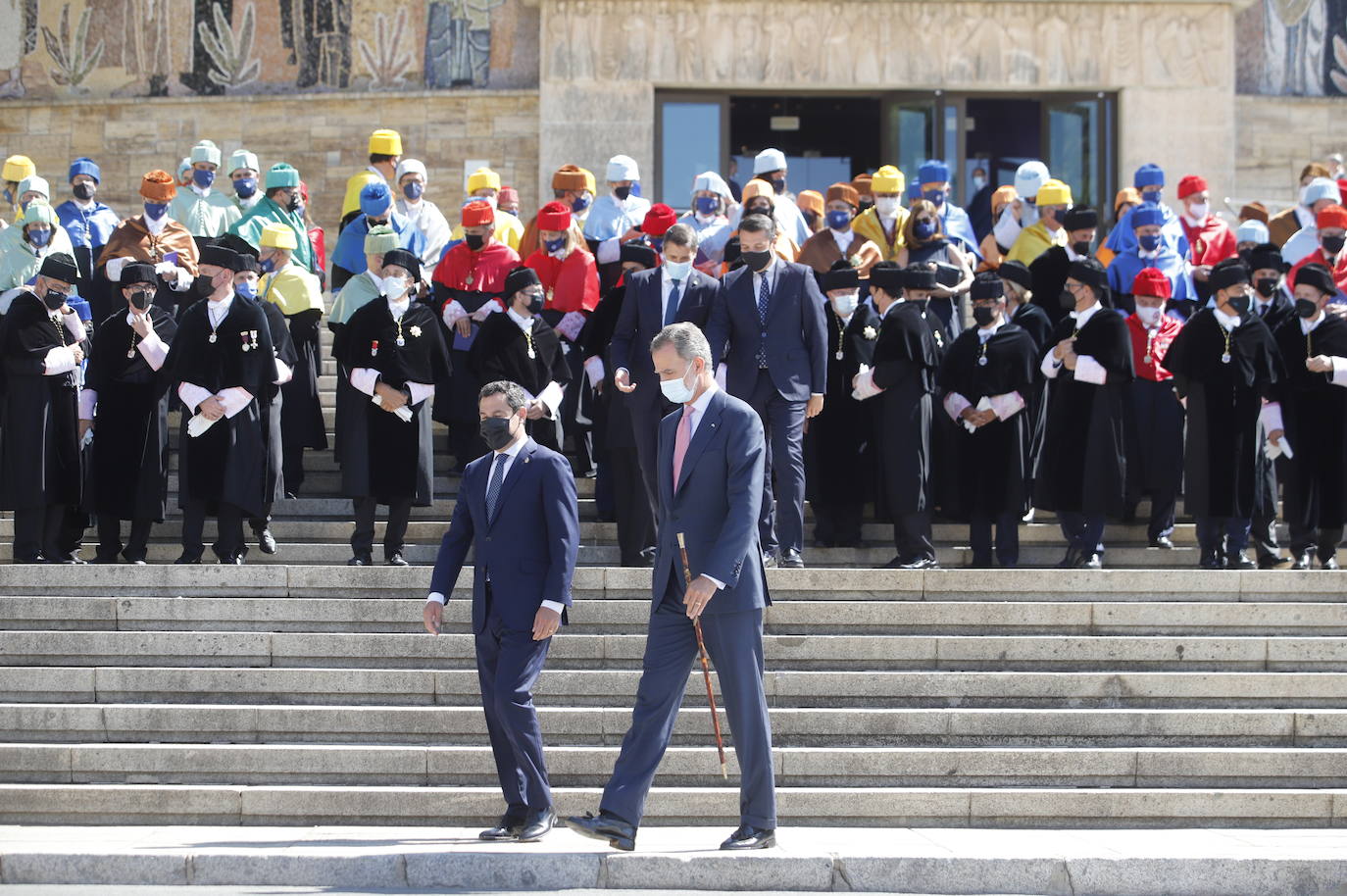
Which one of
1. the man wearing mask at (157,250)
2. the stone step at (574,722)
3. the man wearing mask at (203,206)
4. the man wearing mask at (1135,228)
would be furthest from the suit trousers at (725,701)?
the man wearing mask at (203,206)

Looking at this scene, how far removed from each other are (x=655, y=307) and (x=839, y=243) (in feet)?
9.26

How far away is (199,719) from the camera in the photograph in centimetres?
905

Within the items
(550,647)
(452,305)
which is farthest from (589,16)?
(550,647)

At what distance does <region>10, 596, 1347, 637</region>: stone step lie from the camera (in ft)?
32.1

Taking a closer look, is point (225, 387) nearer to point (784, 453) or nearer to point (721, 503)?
point (784, 453)

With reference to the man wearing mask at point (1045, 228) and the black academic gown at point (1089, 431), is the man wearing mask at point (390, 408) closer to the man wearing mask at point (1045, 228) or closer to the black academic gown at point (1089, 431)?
the black academic gown at point (1089, 431)

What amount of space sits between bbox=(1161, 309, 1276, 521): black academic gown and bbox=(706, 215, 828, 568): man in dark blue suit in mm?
2395

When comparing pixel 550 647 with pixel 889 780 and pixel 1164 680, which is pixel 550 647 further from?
pixel 1164 680

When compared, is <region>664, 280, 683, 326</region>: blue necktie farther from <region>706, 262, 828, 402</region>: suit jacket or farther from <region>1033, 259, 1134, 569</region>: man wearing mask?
<region>1033, 259, 1134, 569</region>: man wearing mask

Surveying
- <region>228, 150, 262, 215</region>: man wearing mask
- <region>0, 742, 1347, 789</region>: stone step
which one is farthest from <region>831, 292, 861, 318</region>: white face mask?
<region>228, 150, 262, 215</region>: man wearing mask

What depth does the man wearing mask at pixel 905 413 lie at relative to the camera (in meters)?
11.0

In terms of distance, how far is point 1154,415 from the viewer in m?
12.0

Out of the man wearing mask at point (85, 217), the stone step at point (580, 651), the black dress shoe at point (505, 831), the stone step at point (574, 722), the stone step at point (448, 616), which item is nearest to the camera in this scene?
the black dress shoe at point (505, 831)

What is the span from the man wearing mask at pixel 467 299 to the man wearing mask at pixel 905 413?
242 centimetres
